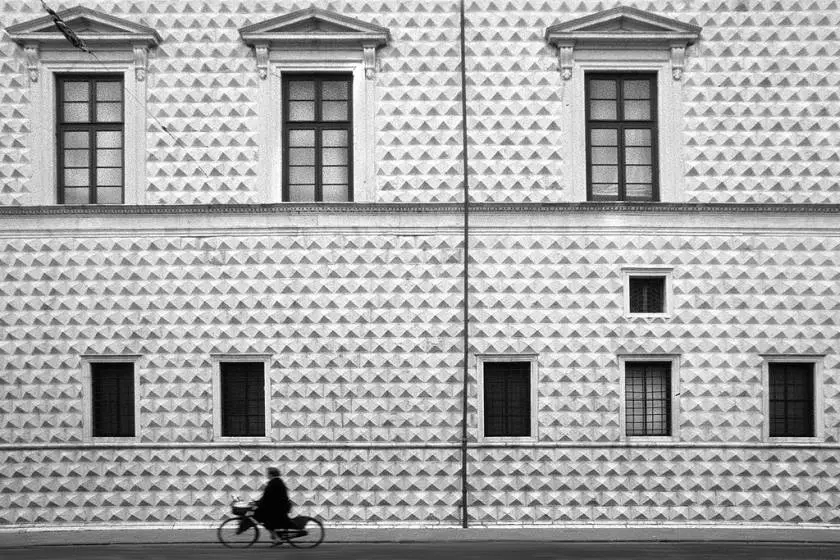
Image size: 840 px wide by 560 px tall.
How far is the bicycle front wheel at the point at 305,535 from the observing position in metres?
17.3

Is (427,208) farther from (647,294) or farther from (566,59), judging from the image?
(647,294)

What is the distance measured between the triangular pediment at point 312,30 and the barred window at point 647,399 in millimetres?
7763

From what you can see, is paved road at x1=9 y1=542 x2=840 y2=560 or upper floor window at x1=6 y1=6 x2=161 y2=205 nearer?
paved road at x1=9 y1=542 x2=840 y2=560

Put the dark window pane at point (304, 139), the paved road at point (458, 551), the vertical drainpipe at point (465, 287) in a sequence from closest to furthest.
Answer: the paved road at point (458, 551)
the vertical drainpipe at point (465, 287)
the dark window pane at point (304, 139)

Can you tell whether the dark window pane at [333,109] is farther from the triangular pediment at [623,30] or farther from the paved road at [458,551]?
the paved road at [458,551]

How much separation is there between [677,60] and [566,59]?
2.05m

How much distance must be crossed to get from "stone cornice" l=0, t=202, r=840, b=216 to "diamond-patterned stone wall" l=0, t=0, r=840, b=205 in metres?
0.18

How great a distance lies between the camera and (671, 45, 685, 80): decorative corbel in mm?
20016

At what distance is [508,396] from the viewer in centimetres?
2009

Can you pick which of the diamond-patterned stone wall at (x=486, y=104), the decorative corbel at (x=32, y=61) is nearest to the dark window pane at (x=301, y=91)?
the diamond-patterned stone wall at (x=486, y=104)

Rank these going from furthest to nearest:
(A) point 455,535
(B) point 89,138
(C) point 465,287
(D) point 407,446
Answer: (B) point 89,138 → (C) point 465,287 → (D) point 407,446 → (A) point 455,535

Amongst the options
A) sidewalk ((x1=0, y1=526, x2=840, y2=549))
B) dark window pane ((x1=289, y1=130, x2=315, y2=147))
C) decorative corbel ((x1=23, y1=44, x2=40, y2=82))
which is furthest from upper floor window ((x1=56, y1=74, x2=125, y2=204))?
sidewalk ((x1=0, y1=526, x2=840, y2=549))

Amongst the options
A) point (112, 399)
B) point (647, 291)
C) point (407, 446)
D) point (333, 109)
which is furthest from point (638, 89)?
point (112, 399)

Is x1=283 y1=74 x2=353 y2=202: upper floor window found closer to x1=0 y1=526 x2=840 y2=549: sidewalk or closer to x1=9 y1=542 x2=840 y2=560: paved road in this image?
x1=0 y1=526 x2=840 y2=549: sidewalk
